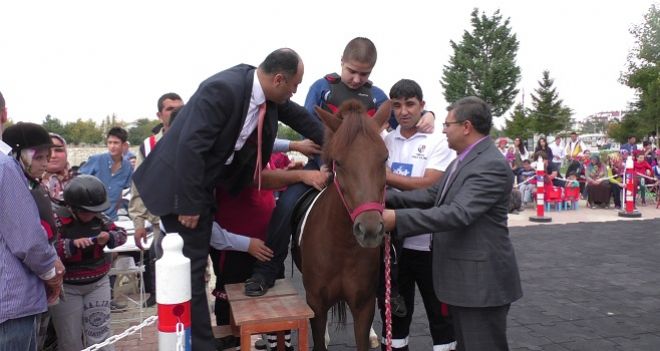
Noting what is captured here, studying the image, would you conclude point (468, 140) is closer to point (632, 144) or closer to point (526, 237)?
point (526, 237)

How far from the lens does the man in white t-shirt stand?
3.90m

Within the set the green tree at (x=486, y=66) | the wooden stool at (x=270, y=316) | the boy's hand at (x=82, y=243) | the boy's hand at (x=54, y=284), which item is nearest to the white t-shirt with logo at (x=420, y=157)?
the wooden stool at (x=270, y=316)

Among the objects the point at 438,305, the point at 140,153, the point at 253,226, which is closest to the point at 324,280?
the point at 253,226

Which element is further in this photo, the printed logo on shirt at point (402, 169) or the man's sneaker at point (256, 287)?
the printed logo on shirt at point (402, 169)

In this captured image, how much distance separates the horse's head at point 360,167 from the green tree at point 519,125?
2057 inches

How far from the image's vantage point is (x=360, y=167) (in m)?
2.75

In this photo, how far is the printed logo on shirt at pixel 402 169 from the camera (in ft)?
13.2

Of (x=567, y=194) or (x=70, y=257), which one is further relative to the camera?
(x=567, y=194)

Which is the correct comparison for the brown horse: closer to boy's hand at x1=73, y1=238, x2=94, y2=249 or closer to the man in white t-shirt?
the man in white t-shirt

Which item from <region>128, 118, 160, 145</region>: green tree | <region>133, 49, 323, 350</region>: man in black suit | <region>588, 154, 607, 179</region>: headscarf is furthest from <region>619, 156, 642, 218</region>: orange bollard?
<region>128, 118, 160, 145</region>: green tree

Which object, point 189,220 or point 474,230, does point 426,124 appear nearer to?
point 474,230

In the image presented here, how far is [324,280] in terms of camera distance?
3297 mm

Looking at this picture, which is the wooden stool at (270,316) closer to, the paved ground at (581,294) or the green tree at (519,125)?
the paved ground at (581,294)

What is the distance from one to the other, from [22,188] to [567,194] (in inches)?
616
